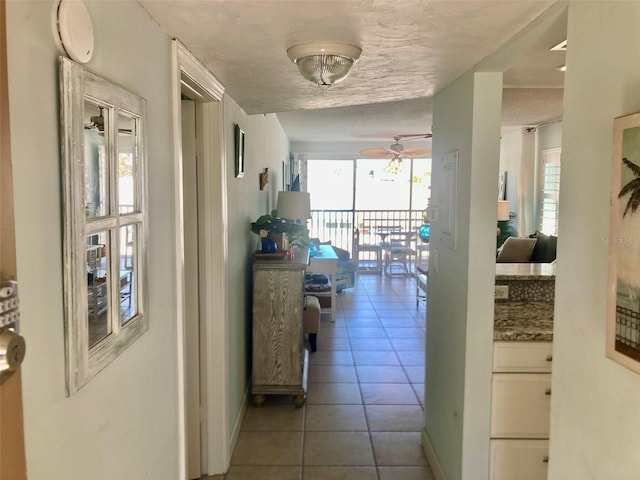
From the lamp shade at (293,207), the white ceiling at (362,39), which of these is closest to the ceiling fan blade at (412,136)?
the lamp shade at (293,207)

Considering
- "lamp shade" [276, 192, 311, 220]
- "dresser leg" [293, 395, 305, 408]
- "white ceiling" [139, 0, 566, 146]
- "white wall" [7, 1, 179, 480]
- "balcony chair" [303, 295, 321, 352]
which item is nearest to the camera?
"white wall" [7, 1, 179, 480]

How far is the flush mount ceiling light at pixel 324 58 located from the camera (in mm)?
1778

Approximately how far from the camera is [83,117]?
1.03 m

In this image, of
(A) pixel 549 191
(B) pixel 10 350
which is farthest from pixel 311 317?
(B) pixel 10 350

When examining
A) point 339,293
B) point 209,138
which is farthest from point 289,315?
point 339,293

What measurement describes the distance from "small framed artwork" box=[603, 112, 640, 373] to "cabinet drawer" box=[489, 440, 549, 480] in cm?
143

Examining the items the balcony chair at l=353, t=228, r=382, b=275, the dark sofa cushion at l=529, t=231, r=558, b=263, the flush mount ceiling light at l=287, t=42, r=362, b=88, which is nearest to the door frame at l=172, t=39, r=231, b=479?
the flush mount ceiling light at l=287, t=42, r=362, b=88

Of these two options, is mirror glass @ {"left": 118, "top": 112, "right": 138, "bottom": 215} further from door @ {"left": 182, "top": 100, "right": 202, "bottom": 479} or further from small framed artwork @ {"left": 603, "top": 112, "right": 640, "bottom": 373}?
door @ {"left": 182, "top": 100, "right": 202, "bottom": 479}

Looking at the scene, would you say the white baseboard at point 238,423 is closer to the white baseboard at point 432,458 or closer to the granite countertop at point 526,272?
the white baseboard at point 432,458

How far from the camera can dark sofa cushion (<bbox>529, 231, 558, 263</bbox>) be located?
19.1 feet

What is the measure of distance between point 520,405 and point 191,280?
5.38ft

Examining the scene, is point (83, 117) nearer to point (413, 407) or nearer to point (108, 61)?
point (108, 61)

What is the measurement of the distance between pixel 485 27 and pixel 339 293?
5.71 m

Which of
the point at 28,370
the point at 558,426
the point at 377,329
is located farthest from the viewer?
the point at 377,329
